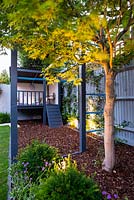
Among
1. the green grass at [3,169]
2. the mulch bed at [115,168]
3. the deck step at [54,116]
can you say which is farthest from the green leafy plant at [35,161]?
the deck step at [54,116]

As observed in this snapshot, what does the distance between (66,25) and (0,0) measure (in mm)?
1048

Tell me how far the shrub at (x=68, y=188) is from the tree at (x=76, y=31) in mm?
1726

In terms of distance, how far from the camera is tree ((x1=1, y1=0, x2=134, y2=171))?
2.57 m

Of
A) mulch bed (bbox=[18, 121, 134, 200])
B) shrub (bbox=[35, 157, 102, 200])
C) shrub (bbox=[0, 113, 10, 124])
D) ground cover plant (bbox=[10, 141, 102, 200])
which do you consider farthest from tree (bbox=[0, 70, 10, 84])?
shrub (bbox=[35, 157, 102, 200])

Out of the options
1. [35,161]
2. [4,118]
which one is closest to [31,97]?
[4,118]

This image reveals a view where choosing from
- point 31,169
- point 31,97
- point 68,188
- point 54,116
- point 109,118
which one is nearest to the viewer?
point 68,188

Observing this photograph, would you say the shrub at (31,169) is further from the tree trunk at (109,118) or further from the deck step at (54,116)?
the deck step at (54,116)

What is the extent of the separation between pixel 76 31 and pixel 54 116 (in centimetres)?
999

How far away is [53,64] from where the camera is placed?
4656 millimetres

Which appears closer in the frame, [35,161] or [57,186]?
[57,186]

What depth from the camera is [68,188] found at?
2.43 m

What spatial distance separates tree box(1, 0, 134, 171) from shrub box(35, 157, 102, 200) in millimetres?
1726

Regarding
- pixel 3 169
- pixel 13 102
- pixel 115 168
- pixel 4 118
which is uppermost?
pixel 13 102

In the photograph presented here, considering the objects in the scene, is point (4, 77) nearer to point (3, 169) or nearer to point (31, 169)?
point (3, 169)
